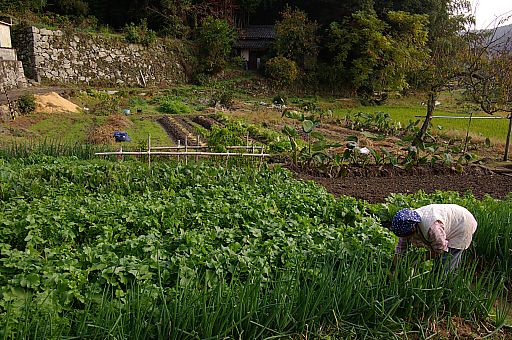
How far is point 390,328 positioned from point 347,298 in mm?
499

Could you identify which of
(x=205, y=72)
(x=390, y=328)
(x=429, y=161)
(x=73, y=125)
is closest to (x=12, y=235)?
(x=390, y=328)

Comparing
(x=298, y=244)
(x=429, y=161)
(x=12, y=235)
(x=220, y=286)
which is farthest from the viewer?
(x=429, y=161)

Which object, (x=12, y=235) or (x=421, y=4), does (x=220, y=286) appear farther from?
(x=421, y=4)

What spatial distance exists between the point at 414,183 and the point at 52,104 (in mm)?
13288

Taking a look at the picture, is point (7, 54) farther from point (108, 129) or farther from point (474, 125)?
point (474, 125)

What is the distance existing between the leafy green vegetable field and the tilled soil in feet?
7.17

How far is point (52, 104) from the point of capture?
1634 centimetres

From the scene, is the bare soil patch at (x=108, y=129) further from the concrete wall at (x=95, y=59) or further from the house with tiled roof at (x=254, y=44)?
the house with tiled roof at (x=254, y=44)

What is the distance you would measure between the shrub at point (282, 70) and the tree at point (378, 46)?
3.15 meters

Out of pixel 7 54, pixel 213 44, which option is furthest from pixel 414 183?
pixel 213 44

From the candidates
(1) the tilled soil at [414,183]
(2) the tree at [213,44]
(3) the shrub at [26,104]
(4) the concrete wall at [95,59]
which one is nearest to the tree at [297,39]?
(2) the tree at [213,44]

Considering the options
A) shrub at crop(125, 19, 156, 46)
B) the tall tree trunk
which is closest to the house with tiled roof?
shrub at crop(125, 19, 156, 46)

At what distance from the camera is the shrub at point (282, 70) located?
29281 millimetres

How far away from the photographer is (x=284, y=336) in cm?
308
